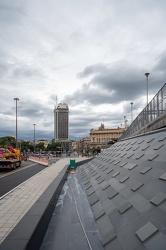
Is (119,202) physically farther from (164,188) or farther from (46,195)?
(46,195)

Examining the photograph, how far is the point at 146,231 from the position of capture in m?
4.36

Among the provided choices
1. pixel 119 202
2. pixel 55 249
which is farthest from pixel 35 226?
pixel 119 202

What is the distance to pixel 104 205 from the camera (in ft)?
24.4

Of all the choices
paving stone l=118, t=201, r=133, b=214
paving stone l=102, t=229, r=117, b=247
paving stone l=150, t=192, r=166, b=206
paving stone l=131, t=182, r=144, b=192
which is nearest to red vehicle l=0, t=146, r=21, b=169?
paving stone l=131, t=182, r=144, b=192

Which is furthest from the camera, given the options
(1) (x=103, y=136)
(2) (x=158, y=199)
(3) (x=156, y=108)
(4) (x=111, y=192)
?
(1) (x=103, y=136)

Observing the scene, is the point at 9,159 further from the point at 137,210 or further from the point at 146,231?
the point at 146,231

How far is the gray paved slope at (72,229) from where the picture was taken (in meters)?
5.54

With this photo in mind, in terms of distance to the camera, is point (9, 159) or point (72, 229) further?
point (9, 159)

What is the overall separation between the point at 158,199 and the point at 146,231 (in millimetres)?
948

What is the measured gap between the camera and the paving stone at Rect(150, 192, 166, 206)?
4973 millimetres

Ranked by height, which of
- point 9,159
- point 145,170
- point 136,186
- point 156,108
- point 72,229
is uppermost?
point 156,108

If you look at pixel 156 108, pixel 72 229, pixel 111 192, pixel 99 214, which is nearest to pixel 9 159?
pixel 156 108

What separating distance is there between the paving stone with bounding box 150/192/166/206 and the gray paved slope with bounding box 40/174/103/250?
156cm

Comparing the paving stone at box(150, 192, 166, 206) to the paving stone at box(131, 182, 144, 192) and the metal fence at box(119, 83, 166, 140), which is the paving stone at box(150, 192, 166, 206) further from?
the metal fence at box(119, 83, 166, 140)
